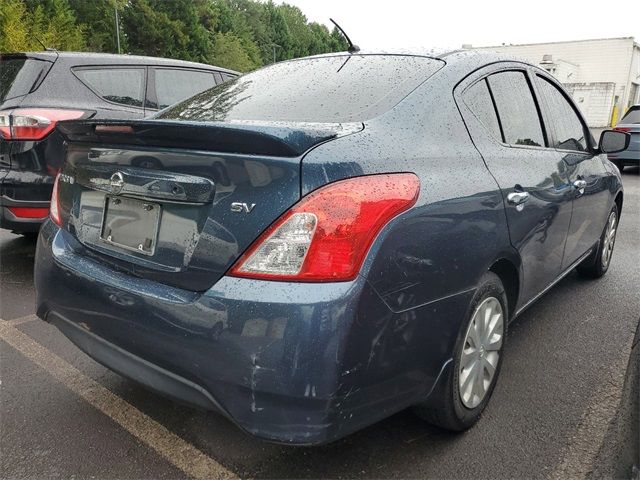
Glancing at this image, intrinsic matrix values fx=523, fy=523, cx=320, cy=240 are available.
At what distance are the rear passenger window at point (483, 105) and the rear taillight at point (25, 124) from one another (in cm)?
300

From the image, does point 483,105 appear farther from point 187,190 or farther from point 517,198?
point 187,190

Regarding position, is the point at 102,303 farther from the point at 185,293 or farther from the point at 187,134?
the point at 187,134

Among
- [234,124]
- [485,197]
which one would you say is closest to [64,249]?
[234,124]

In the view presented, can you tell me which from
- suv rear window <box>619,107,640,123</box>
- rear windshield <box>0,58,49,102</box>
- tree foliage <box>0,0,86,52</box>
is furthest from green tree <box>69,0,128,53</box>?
rear windshield <box>0,58,49,102</box>

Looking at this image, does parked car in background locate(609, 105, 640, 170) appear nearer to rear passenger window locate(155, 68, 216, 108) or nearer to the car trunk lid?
rear passenger window locate(155, 68, 216, 108)

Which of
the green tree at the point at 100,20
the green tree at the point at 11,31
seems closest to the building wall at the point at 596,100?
the green tree at the point at 11,31

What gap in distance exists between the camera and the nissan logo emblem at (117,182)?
1.89 m

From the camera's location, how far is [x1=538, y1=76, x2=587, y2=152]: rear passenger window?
10.0 feet

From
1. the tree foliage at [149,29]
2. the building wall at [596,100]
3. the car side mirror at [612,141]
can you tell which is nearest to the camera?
the car side mirror at [612,141]

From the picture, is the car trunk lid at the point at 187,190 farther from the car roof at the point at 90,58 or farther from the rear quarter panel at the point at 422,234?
the car roof at the point at 90,58

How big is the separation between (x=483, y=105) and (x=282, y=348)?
1.51m

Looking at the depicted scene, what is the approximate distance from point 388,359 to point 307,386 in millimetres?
302

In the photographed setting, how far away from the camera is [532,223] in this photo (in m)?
2.46

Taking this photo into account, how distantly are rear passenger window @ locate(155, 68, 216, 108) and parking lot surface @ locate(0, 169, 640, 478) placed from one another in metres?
2.68
